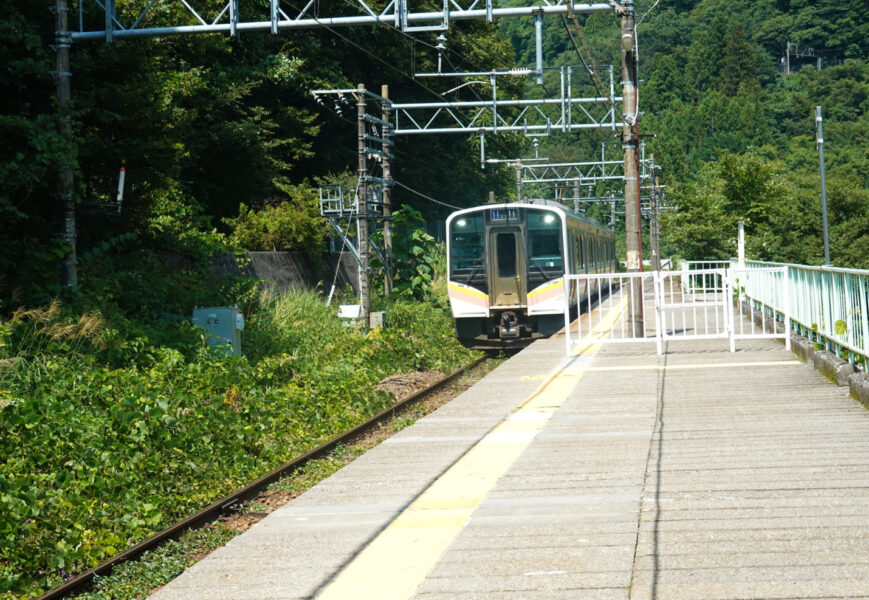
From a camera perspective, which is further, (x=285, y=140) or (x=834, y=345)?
(x=285, y=140)

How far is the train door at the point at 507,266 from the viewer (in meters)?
24.0

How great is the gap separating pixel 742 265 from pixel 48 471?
2099cm

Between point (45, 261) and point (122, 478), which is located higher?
point (45, 261)

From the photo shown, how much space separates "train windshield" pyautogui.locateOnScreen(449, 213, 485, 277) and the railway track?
32.8 feet

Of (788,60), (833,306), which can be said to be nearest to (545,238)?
(833,306)

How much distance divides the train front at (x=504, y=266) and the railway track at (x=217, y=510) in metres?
9.75

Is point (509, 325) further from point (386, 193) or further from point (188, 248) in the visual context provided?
point (188, 248)

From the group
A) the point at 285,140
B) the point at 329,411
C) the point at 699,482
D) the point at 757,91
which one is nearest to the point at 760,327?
the point at 329,411

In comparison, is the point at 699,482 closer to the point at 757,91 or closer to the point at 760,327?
the point at 760,327

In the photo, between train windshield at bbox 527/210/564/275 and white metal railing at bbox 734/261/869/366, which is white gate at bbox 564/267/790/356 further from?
train windshield at bbox 527/210/564/275

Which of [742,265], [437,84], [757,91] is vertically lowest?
[742,265]

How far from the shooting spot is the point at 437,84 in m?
46.2

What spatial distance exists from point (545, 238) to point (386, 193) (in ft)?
15.6

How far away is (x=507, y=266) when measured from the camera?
24.1 metres
